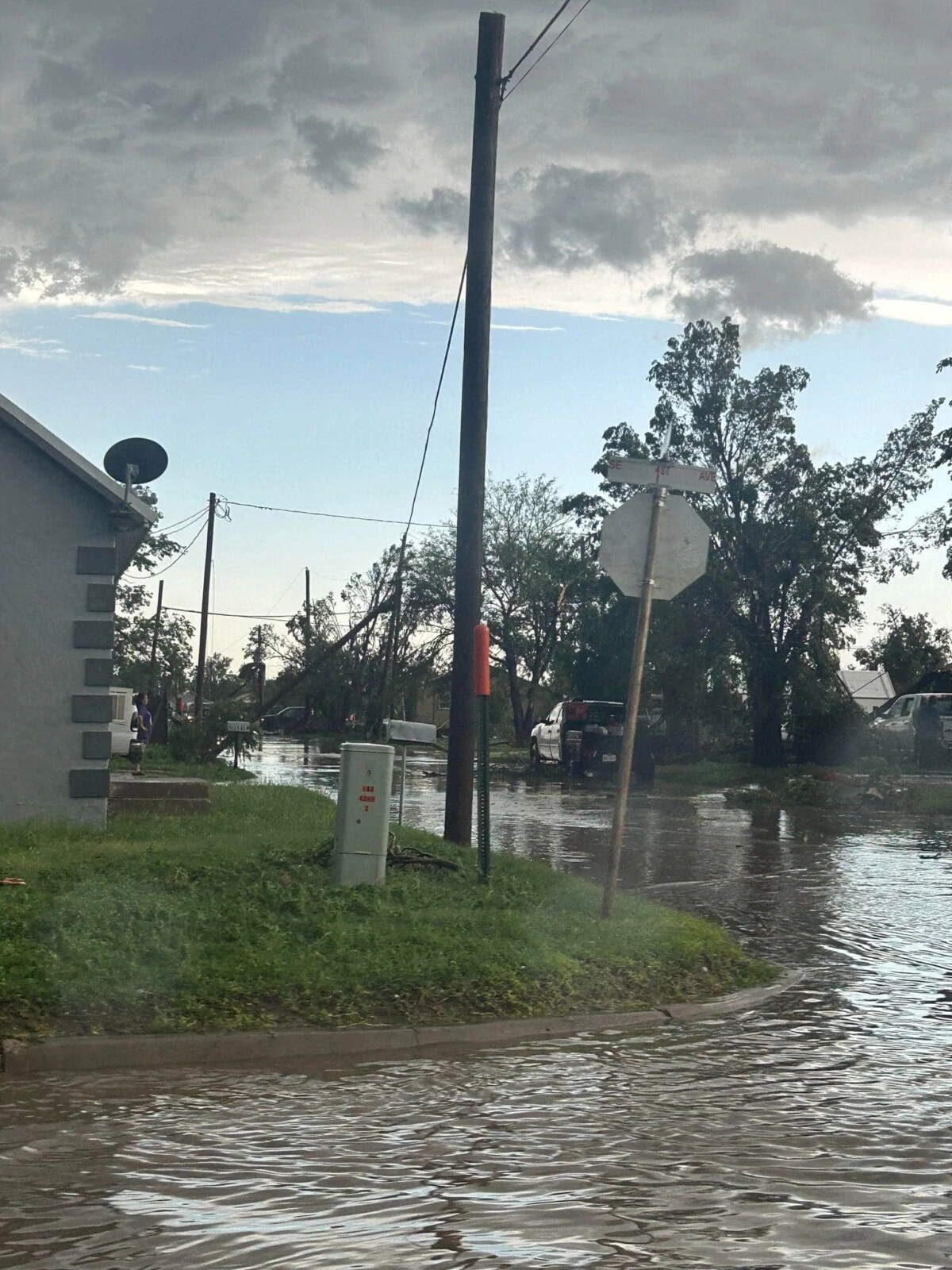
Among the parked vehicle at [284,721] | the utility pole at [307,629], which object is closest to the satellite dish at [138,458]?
the utility pole at [307,629]

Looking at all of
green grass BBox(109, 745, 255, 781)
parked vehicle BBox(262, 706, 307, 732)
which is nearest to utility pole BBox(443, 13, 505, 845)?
green grass BBox(109, 745, 255, 781)

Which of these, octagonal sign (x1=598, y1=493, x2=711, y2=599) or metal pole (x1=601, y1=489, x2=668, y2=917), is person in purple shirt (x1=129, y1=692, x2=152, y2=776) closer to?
metal pole (x1=601, y1=489, x2=668, y2=917)

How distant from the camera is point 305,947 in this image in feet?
28.3

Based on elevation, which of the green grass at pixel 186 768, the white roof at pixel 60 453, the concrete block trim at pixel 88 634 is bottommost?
the green grass at pixel 186 768

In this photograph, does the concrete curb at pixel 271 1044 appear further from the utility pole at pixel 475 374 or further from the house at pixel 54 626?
the house at pixel 54 626

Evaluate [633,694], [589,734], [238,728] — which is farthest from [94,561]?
[589,734]

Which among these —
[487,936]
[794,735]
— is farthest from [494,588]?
[487,936]

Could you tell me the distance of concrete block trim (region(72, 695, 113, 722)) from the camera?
15.3 m

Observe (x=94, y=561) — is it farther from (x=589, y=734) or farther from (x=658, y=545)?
(x=589, y=734)

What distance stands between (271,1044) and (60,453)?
912cm

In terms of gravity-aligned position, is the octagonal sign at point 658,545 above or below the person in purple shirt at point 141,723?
above

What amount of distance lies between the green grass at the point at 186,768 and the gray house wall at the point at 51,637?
27.4 feet

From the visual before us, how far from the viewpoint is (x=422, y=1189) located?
5.13 metres

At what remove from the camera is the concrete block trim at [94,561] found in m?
15.3
